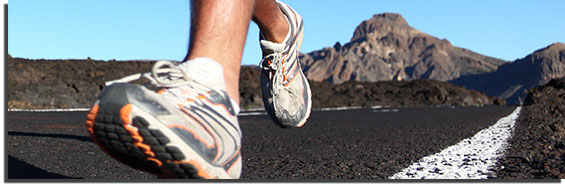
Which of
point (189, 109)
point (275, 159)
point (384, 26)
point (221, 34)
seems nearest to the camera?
point (189, 109)

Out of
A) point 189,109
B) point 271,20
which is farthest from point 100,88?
point 189,109

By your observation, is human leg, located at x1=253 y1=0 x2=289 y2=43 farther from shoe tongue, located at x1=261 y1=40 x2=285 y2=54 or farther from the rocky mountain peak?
the rocky mountain peak

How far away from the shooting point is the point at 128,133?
920 mm

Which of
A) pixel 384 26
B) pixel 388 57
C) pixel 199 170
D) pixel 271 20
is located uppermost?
pixel 384 26

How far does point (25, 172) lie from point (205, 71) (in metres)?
0.99

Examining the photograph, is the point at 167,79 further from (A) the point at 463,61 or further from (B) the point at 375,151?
(A) the point at 463,61

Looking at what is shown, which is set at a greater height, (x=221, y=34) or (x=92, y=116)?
(x=221, y=34)

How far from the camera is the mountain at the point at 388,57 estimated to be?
128375 mm

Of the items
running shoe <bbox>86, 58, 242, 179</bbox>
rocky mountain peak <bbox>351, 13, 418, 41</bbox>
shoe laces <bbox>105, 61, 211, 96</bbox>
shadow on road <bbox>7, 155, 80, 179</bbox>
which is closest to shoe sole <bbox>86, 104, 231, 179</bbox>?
running shoe <bbox>86, 58, 242, 179</bbox>

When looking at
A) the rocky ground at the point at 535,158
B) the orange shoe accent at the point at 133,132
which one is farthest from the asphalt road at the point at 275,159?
the orange shoe accent at the point at 133,132

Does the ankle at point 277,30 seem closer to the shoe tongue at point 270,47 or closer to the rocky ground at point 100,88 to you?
the shoe tongue at point 270,47

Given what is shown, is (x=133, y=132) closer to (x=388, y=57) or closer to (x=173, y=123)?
(x=173, y=123)

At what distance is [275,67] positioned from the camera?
1664 mm

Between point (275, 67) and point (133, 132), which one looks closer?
point (133, 132)
